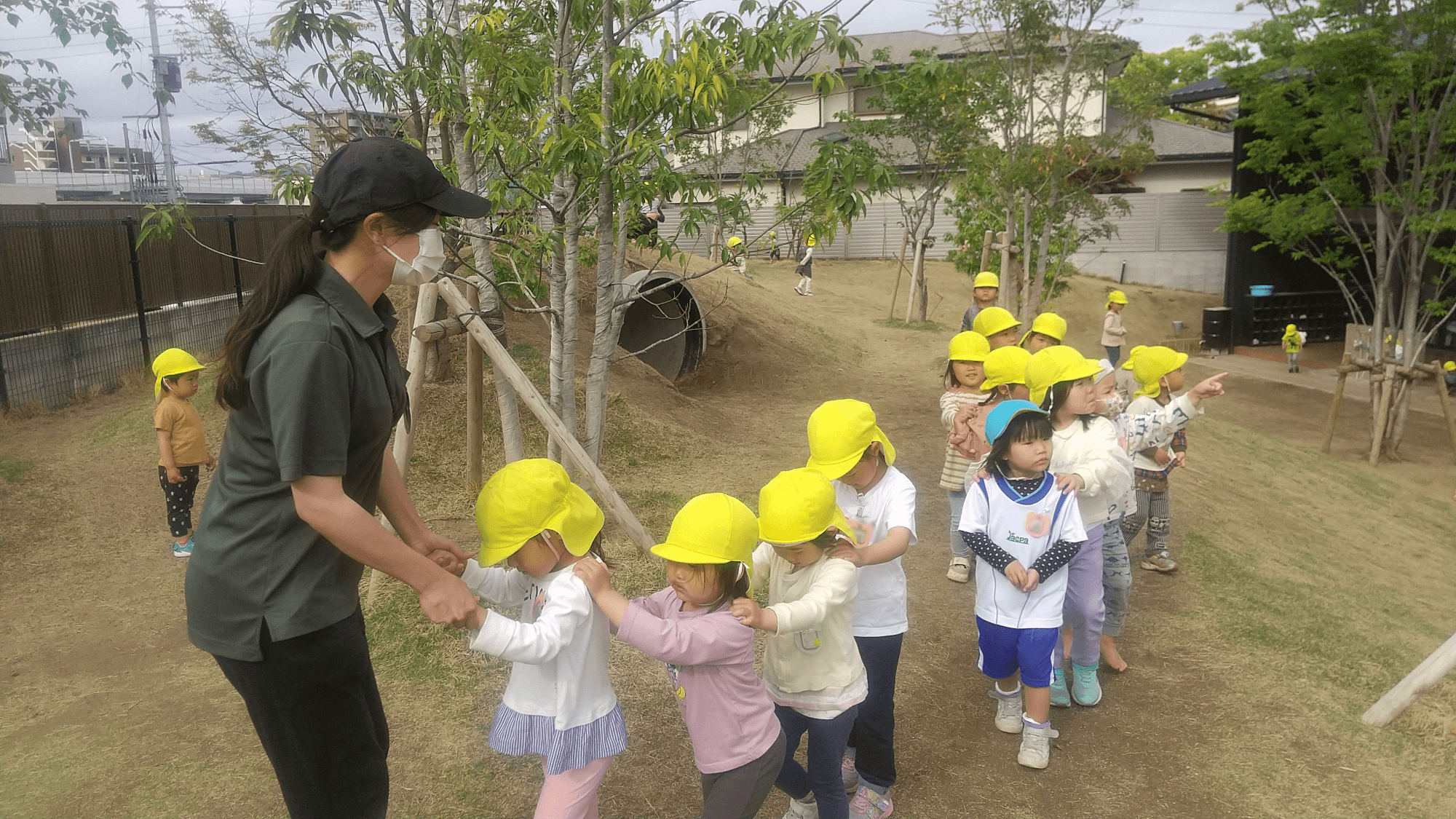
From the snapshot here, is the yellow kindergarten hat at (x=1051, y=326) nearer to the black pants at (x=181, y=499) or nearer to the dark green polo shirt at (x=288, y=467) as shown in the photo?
the dark green polo shirt at (x=288, y=467)

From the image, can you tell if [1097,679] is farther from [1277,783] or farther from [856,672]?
[856,672]

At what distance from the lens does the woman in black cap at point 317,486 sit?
76.8 inches

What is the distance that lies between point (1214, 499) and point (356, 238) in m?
7.92

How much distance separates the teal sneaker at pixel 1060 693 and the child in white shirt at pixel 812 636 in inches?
62.9

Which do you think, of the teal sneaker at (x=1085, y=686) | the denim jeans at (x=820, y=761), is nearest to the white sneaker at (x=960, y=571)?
the teal sneaker at (x=1085, y=686)

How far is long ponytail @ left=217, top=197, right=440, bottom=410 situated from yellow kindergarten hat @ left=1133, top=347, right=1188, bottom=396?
4.40 metres

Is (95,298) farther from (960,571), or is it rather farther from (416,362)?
(960,571)

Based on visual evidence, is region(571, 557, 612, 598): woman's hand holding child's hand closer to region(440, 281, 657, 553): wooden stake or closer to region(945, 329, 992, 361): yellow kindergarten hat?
region(440, 281, 657, 553): wooden stake

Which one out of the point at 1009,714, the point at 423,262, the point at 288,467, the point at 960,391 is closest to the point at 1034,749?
the point at 1009,714

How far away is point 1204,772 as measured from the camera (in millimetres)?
3861

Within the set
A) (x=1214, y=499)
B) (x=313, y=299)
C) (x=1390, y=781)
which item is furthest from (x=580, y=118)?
(x=1214, y=499)

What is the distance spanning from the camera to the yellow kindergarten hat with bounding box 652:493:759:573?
2.53m

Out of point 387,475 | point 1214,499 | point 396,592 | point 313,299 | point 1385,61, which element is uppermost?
point 1385,61

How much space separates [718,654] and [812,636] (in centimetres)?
50
